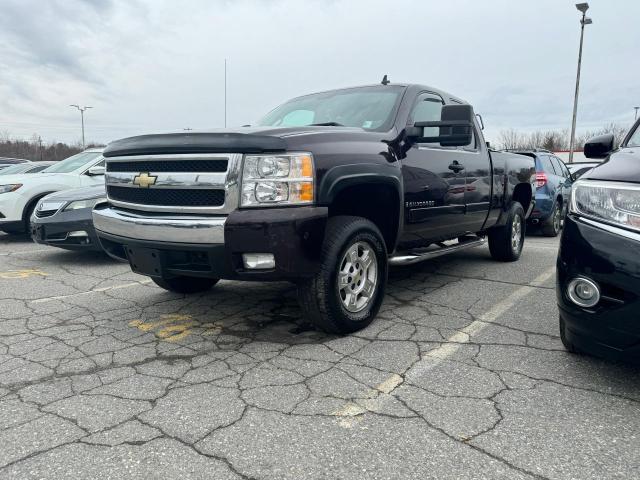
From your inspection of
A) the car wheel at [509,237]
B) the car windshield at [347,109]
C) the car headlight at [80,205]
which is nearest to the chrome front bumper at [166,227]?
the car windshield at [347,109]

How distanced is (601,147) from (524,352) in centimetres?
171

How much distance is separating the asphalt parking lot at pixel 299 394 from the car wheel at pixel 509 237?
2.00 meters

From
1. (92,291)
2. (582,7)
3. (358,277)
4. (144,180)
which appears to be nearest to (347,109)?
(358,277)

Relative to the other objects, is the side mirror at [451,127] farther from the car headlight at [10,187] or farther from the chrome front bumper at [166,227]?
the car headlight at [10,187]

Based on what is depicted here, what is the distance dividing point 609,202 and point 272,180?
1.84 meters

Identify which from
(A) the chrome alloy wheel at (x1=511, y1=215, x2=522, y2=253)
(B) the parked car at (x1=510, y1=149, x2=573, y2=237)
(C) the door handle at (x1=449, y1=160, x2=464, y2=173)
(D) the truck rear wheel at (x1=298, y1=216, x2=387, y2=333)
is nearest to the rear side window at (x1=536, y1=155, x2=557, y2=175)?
(B) the parked car at (x1=510, y1=149, x2=573, y2=237)

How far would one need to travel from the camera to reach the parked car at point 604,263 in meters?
2.48

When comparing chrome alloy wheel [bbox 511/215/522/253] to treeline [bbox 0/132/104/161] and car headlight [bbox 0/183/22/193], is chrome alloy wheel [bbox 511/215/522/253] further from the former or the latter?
treeline [bbox 0/132/104/161]

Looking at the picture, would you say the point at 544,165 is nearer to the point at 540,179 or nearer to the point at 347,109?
the point at 540,179

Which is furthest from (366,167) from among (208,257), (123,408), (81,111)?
(81,111)

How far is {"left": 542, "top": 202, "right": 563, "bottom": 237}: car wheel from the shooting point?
386 inches

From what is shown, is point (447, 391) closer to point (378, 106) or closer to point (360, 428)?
point (360, 428)

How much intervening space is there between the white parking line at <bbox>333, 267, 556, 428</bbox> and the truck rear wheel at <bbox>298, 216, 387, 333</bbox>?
0.61m

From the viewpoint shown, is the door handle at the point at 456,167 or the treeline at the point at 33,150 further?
the treeline at the point at 33,150
